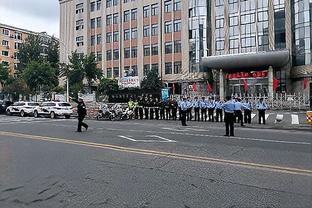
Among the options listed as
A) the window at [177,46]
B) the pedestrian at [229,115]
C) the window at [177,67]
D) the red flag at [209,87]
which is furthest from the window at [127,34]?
the pedestrian at [229,115]

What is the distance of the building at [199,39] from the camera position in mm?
43000

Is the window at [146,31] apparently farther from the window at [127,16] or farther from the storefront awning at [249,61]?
the storefront awning at [249,61]

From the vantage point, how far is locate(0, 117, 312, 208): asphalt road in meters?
5.35

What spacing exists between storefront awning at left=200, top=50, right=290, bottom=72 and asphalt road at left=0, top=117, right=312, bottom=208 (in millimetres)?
29911

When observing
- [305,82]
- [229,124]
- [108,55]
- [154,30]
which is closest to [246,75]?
[305,82]

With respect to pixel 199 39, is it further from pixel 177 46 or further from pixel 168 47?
pixel 168 47

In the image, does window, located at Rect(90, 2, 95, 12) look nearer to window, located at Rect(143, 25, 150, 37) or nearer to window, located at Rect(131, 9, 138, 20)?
window, located at Rect(131, 9, 138, 20)

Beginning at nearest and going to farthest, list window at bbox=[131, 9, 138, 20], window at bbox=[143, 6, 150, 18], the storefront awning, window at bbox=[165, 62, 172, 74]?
the storefront awning < window at bbox=[165, 62, 172, 74] < window at bbox=[143, 6, 150, 18] < window at bbox=[131, 9, 138, 20]

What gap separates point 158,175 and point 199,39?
150 feet

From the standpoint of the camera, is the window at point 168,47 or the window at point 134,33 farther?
the window at point 134,33

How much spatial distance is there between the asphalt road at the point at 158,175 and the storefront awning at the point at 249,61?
29.9 m

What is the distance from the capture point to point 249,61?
134 ft

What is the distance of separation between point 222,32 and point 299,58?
11.4 metres

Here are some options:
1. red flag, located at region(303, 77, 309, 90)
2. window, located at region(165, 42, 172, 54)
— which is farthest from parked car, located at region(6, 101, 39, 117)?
red flag, located at region(303, 77, 309, 90)
